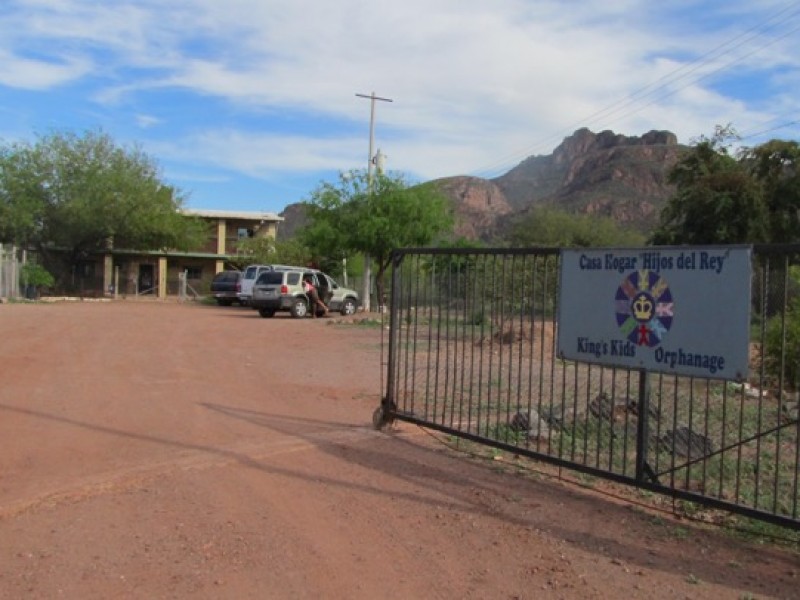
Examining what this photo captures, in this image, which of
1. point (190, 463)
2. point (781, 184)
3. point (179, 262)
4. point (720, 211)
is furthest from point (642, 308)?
point (179, 262)

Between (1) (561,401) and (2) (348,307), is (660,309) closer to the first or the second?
(1) (561,401)

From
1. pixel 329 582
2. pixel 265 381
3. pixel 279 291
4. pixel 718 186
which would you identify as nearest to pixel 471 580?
pixel 329 582

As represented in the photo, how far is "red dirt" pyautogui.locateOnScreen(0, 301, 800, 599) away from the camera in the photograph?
14.5 feet

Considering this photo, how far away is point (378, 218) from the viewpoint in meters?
34.0

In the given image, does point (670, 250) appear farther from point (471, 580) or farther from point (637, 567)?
point (471, 580)

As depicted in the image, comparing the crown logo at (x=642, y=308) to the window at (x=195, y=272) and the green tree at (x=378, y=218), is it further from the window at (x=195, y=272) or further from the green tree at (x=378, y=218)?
the window at (x=195, y=272)

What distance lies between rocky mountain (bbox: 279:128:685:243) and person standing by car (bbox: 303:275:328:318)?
130 feet

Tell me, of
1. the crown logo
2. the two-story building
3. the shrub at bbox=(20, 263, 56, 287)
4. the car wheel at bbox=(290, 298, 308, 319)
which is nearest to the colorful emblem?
the crown logo

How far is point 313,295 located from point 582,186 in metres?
80.1

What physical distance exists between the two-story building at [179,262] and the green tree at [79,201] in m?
4.40

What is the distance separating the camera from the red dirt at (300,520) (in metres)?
4.43

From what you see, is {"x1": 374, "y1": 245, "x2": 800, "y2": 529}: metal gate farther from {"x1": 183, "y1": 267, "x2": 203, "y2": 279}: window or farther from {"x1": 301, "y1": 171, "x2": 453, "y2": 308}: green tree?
{"x1": 183, "y1": 267, "x2": 203, "y2": 279}: window

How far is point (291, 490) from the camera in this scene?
6121mm

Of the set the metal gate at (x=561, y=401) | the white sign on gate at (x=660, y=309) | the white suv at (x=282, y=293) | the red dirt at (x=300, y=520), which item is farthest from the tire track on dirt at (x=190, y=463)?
the white suv at (x=282, y=293)
